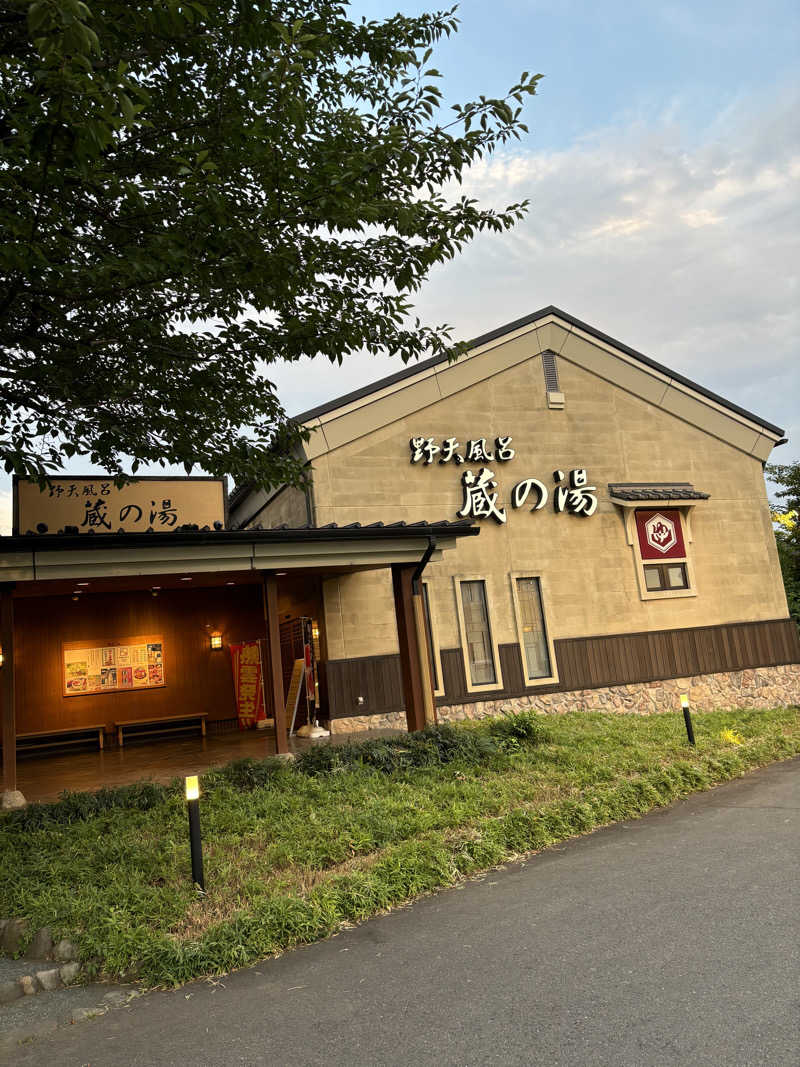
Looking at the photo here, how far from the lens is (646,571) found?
17641mm

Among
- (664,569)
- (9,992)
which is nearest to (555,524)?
(664,569)

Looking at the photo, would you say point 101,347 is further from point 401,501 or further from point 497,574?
point 497,574

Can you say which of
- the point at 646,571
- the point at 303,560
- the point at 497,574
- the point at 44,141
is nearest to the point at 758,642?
the point at 646,571

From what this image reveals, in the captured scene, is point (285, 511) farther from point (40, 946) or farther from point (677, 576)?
point (40, 946)

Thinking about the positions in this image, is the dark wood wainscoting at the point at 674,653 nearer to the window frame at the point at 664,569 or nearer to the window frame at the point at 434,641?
the window frame at the point at 664,569

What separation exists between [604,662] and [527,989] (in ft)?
42.4

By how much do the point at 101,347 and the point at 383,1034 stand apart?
22.5 feet

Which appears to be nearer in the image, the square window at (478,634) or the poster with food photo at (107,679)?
the square window at (478,634)

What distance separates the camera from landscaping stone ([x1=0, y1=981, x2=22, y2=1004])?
16.6 ft

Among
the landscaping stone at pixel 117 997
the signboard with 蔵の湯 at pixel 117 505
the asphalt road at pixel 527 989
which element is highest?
the signboard with 蔵の湯 at pixel 117 505

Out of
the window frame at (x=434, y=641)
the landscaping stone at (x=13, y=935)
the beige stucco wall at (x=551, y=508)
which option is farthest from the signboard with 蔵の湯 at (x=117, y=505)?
the landscaping stone at (x=13, y=935)

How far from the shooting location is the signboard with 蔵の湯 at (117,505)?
12734mm

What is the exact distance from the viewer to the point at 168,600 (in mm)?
17062

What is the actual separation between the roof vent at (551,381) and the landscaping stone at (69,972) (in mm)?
14769
